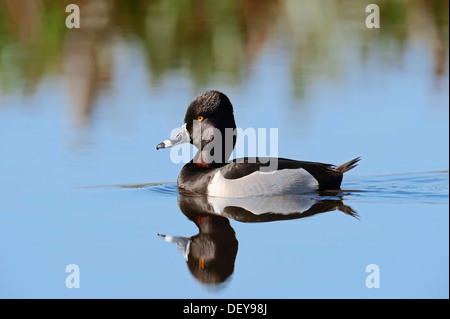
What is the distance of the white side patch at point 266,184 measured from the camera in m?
9.88

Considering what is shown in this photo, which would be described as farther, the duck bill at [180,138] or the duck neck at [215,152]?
the duck neck at [215,152]

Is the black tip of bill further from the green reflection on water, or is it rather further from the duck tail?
the green reflection on water

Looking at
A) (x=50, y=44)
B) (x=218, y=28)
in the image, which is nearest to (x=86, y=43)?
(x=50, y=44)

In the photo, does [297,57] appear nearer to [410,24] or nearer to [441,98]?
[410,24]

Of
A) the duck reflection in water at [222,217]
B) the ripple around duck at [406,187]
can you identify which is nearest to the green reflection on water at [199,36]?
the ripple around duck at [406,187]

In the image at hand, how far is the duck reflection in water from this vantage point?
751cm

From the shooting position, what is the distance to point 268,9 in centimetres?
1884

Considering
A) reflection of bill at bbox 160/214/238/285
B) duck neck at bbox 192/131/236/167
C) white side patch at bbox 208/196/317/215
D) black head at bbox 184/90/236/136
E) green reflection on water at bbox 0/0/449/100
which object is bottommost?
reflection of bill at bbox 160/214/238/285

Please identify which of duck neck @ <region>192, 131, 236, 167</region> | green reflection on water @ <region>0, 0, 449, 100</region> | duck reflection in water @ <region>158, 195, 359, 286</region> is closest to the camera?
duck reflection in water @ <region>158, 195, 359, 286</region>

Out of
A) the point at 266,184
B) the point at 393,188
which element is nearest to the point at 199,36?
the point at 266,184

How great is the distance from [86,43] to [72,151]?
5.83 metres

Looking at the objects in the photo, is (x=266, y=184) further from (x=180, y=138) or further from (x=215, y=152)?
(x=180, y=138)

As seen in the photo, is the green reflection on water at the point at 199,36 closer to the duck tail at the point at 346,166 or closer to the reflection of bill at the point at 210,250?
the duck tail at the point at 346,166

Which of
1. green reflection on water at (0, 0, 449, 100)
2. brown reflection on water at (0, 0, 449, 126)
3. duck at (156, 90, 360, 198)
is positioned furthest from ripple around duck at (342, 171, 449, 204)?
green reflection on water at (0, 0, 449, 100)
